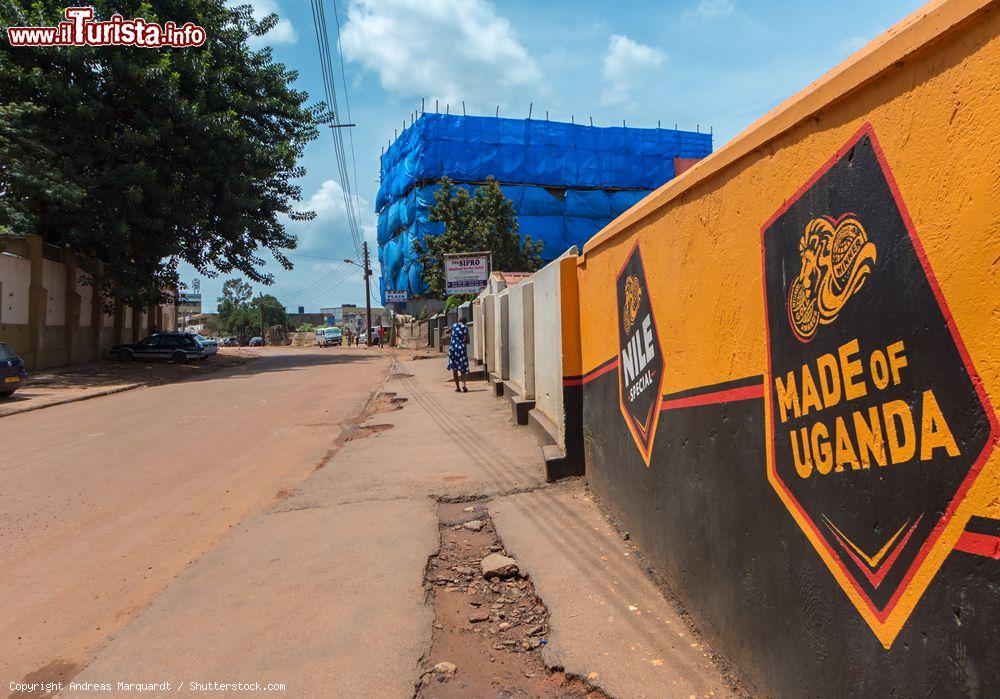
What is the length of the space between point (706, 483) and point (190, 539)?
3935mm

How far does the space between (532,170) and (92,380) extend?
Result: 31.9 meters

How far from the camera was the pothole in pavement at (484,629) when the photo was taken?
114 inches

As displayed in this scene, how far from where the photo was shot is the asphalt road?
147 inches

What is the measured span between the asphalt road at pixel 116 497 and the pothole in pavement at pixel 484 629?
5.66ft

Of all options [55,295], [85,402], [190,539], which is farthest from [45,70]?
[190,539]

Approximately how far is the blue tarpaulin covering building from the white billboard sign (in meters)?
17.4

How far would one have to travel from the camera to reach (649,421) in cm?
392

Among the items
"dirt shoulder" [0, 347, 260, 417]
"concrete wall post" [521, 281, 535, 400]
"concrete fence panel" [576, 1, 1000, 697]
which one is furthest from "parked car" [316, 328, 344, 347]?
"concrete fence panel" [576, 1, 1000, 697]

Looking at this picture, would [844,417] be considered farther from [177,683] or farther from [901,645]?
[177,683]

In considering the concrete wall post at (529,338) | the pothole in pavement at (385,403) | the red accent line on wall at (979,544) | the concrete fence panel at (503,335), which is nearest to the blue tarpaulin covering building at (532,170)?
the pothole in pavement at (385,403)

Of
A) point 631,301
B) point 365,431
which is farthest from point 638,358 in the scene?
point 365,431

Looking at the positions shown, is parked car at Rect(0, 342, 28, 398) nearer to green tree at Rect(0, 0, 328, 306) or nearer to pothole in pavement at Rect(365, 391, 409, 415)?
green tree at Rect(0, 0, 328, 306)

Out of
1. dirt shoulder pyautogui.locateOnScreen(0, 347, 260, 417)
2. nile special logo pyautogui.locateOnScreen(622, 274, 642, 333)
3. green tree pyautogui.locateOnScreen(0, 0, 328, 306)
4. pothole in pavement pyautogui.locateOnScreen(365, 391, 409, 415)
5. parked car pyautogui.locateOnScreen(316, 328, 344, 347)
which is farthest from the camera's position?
parked car pyautogui.locateOnScreen(316, 328, 344, 347)

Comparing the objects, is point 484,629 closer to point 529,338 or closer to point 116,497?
point 116,497
